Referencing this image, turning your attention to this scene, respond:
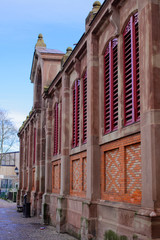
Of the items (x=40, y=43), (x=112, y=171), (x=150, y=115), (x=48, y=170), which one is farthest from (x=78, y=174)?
(x=40, y=43)

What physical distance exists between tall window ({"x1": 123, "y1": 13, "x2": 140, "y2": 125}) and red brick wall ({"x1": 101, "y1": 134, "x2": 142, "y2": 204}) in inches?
27.2

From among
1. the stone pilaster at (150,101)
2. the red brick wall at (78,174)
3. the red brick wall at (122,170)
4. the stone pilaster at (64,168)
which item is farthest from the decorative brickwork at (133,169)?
the stone pilaster at (64,168)

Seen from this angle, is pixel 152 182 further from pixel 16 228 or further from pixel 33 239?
pixel 16 228

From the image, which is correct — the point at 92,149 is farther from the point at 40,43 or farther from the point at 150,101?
the point at 40,43

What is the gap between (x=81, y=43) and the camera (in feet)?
46.6

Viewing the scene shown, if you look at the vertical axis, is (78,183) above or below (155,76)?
below

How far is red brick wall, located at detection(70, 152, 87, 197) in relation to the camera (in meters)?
14.0

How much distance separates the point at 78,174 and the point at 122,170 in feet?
17.2

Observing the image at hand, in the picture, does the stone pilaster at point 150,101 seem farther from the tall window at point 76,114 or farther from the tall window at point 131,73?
the tall window at point 76,114

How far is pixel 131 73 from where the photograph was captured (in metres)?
9.82

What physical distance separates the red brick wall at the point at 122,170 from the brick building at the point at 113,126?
0.03 metres

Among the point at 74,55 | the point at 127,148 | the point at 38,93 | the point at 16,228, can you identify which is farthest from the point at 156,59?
the point at 38,93

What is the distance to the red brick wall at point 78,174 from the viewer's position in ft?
45.8

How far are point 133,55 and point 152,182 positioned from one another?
3.61 metres
